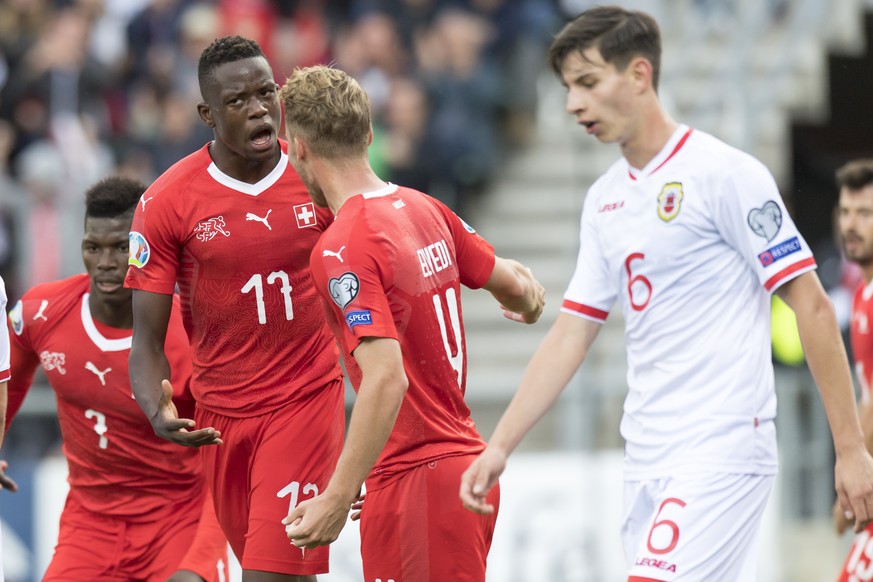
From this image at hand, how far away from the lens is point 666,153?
543 cm

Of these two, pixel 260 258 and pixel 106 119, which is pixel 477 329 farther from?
pixel 260 258

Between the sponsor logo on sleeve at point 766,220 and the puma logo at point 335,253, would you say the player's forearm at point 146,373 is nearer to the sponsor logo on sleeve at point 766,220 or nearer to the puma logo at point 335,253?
the puma logo at point 335,253

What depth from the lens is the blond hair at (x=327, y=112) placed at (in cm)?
516

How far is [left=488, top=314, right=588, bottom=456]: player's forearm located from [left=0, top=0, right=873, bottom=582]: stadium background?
17.2ft

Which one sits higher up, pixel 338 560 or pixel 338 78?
pixel 338 78

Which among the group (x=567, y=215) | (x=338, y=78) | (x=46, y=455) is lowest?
(x=46, y=455)

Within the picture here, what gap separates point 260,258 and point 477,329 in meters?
8.32

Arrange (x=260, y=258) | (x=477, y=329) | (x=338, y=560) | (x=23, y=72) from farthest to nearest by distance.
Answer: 1. (x=477, y=329)
2. (x=23, y=72)
3. (x=338, y=560)
4. (x=260, y=258)

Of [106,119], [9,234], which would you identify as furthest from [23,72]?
[9,234]

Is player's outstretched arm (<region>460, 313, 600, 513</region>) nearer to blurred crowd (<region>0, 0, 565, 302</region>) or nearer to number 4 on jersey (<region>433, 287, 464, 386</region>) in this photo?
number 4 on jersey (<region>433, 287, 464, 386</region>)

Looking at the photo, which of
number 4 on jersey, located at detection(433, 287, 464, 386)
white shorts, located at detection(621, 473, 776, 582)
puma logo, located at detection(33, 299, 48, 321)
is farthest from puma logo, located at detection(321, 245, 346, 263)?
puma logo, located at detection(33, 299, 48, 321)

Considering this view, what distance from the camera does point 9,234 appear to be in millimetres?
11570

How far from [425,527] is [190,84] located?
9.37 meters

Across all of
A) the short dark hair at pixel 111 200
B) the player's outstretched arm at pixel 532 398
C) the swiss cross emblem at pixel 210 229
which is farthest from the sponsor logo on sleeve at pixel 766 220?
the short dark hair at pixel 111 200
